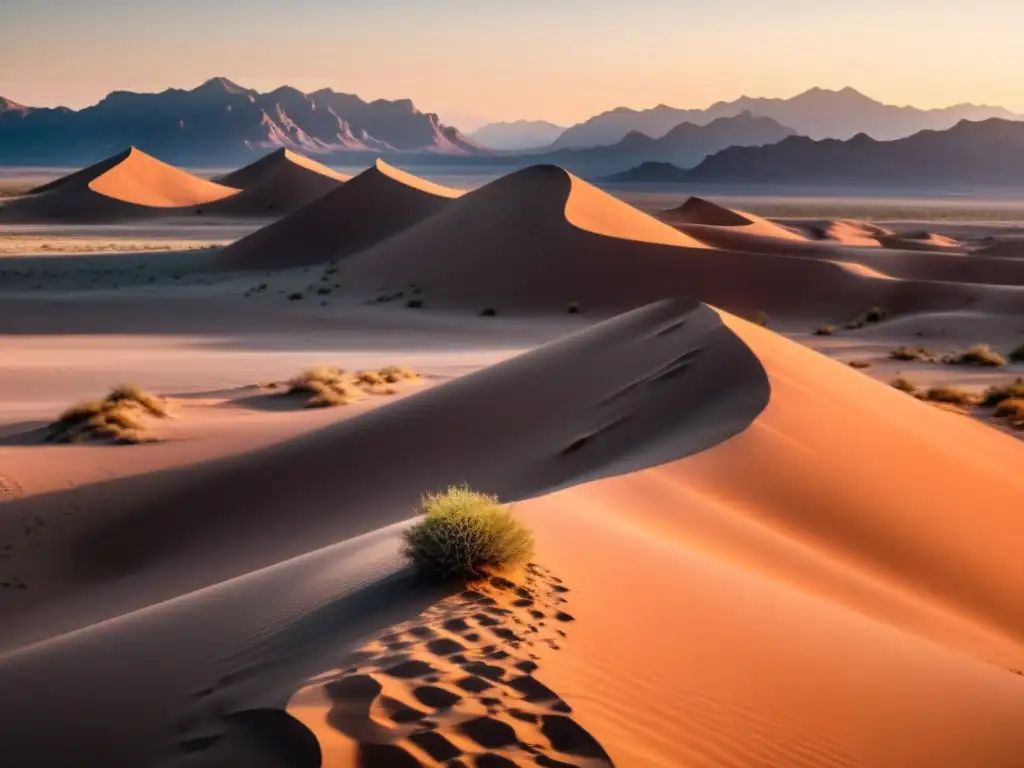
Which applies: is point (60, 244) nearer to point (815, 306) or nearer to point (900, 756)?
point (815, 306)

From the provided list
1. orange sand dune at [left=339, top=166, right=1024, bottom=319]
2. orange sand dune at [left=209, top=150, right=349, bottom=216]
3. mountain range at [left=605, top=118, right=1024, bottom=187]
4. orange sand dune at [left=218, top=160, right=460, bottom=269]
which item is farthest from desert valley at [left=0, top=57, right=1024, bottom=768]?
mountain range at [left=605, top=118, right=1024, bottom=187]

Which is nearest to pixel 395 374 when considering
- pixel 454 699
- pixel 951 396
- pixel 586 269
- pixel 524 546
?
pixel 951 396

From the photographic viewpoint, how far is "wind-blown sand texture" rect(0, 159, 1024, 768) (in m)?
4.38

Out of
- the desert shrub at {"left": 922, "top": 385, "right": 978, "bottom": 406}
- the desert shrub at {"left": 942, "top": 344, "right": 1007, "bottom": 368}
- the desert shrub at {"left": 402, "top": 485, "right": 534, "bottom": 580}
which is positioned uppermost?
the desert shrub at {"left": 402, "top": 485, "right": 534, "bottom": 580}

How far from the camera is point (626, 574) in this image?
20.0 feet

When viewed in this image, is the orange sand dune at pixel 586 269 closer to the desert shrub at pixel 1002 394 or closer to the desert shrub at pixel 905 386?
the desert shrub at pixel 905 386

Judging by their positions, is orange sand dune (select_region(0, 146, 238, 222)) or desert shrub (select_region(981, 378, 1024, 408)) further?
orange sand dune (select_region(0, 146, 238, 222))

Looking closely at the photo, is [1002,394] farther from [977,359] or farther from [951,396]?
[977,359]

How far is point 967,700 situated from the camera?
5.46 m

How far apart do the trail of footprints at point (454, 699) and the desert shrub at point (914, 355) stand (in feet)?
67.9

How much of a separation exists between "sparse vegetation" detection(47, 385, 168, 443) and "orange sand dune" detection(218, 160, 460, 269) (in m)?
36.9

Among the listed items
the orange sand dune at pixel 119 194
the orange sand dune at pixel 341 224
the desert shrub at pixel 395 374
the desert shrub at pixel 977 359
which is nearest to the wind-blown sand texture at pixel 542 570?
the desert shrub at pixel 395 374

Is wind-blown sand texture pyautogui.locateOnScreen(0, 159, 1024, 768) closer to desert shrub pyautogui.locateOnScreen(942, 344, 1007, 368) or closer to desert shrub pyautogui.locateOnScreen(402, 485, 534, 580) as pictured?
desert shrub pyautogui.locateOnScreen(402, 485, 534, 580)

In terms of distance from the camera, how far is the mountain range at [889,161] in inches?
6486
